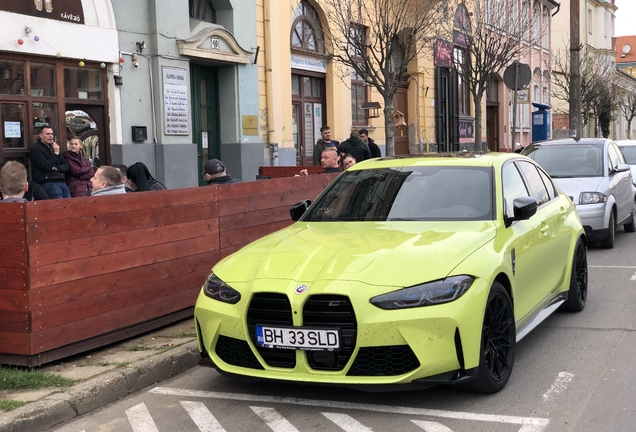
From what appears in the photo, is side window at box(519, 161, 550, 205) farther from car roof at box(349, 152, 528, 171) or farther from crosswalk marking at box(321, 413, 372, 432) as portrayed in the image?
crosswalk marking at box(321, 413, 372, 432)

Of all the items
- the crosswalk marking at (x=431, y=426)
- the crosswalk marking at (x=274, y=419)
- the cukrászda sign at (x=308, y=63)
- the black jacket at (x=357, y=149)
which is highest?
the cukrászda sign at (x=308, y=63)

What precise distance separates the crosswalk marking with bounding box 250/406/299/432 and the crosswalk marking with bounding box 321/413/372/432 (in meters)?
0.26

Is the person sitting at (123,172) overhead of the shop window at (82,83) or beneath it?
beneath

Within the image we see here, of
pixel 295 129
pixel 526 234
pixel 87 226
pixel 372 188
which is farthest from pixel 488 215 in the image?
pixel 295 129

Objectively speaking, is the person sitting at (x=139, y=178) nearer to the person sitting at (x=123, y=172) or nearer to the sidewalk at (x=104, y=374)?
the person sitting at (x=123, y=172)

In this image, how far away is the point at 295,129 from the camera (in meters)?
18.7

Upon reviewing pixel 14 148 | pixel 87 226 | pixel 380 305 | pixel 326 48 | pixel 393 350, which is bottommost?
pixel 393 350

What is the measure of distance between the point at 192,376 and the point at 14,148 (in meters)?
6.67

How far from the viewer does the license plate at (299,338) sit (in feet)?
14.7

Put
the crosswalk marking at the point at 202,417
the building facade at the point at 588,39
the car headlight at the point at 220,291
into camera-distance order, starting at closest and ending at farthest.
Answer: the crosswalk marking at the point at 202,417 < the car headlight at the point at 220,291 < the building facade at the point at 588,39

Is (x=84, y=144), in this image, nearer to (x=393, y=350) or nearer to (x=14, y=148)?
(x=14, y=148)

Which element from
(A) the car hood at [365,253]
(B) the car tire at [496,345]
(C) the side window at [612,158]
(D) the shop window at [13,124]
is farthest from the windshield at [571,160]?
(D) the shop window at [13,124]

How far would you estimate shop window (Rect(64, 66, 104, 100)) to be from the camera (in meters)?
12.1

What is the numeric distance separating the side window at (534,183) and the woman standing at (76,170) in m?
6.99
